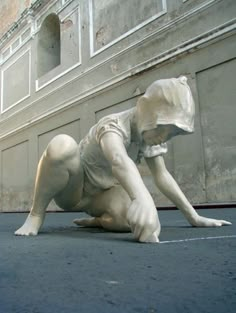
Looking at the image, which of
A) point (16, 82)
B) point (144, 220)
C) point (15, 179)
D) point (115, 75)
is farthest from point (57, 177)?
point (16, 82)

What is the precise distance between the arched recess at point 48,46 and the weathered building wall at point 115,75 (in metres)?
0.02

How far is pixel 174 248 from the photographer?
0.92 meters

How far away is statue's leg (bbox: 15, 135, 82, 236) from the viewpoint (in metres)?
1.24

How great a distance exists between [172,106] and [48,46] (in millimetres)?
5839

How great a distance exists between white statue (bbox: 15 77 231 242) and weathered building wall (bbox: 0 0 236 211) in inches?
79.9

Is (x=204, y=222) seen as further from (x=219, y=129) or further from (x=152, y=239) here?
(x=219, y=129)

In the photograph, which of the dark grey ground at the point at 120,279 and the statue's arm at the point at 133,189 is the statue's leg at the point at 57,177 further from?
the dark grey ground at the point at 120,279

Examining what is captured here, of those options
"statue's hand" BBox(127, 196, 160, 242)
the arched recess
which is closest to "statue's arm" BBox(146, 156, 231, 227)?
"statue's hand" BBox(127, 196, 160, 242)

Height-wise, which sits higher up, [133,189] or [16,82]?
[16,82]

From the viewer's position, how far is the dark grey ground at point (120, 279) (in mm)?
455

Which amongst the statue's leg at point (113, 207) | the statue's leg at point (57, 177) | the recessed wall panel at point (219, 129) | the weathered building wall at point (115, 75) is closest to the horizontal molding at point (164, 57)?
the weathered building wall at point (115, 75)

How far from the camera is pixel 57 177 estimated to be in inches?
50.4

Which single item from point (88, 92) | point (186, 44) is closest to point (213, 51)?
point (186, 44)

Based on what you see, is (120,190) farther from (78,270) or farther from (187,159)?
(187,159)
